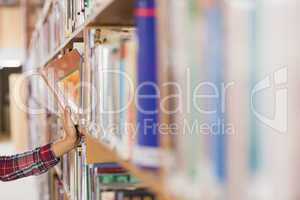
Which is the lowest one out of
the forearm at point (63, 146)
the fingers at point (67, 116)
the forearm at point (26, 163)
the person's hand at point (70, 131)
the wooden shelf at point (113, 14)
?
the forearm at point (26, 163)

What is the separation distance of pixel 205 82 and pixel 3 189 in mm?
4557

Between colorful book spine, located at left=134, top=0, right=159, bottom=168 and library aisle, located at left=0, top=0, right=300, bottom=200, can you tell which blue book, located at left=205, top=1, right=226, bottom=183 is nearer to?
library aisle, located at left=0, top=0, right=300, bottom=200

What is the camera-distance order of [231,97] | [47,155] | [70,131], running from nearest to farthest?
1. [231,97]
2. [70,131]
3. [47,155]

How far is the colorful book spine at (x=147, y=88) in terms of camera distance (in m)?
0.73

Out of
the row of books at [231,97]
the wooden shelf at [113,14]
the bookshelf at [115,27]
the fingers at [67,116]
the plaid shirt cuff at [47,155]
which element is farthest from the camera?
the plaid shirt cuff at [47,155]

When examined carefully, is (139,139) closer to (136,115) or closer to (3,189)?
(136,115)

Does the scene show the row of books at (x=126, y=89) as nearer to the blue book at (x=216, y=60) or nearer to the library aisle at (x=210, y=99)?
the library aisle at (x=210, y=99)

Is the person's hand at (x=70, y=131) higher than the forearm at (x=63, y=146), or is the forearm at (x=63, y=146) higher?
the person's hand at (x=70, y=131)

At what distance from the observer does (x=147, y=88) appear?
0.77 m

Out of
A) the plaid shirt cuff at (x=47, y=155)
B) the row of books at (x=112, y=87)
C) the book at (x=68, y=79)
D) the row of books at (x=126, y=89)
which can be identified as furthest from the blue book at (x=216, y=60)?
the plaid shirt cuff at (x=47, y=155)

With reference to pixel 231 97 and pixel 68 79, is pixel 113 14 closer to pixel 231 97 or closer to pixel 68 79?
pixel 231 97

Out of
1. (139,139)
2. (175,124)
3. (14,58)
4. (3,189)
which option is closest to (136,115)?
(139,139)

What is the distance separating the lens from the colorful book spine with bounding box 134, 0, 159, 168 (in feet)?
2.41

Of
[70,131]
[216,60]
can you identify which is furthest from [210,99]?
[70,131]
